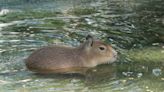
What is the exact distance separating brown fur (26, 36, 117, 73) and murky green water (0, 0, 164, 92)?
0.51ft

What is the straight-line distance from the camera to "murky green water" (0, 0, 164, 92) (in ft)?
23.3

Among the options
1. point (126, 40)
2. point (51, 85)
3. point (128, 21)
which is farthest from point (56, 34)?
point (51, 85)

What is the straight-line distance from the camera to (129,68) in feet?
25.6

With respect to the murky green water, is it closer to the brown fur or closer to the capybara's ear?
the brown fur

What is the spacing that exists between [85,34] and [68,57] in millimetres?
2107

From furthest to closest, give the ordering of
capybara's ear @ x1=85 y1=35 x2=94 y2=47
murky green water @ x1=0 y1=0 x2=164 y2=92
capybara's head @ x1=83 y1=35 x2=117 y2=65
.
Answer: capybara's head @ x1=83 y1=35 x2=117 y2=65
capybara's ear @ x1=85 y1=35 x2=94 y2=47
murky green water @ x1=0 y1=0 x2=164 y2=92

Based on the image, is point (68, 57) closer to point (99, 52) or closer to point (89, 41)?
point (89, 41)

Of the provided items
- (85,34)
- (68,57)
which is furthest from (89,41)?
(85,34)

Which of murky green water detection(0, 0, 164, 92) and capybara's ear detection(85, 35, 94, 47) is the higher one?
capybara's ear detection(85, 35, 94, 47)

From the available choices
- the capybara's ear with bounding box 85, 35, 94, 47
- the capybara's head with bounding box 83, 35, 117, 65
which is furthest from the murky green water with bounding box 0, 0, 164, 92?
the capybara's ear with bounding box 85, 35, 94, 47

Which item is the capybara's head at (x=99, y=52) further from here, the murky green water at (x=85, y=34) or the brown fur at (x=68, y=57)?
the murky green water at (x=85, y=34)

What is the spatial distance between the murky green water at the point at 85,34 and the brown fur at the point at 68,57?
0.15m

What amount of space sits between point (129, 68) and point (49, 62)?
1228mm

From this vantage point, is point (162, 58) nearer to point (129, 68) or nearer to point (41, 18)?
point (129, 68)
